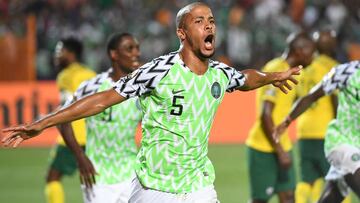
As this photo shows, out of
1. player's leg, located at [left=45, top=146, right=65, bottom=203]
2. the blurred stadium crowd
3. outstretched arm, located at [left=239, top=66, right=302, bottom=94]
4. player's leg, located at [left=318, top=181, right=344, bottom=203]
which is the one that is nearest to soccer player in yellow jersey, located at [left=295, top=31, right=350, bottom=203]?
Result: player's leg, located at [left=318, top=181, right=344, bottom=203]

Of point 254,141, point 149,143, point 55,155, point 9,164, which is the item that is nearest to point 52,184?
point 55,155

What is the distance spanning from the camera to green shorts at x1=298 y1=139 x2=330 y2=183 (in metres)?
11.8

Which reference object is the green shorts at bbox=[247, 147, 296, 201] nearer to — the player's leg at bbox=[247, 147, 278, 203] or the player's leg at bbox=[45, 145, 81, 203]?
the player's leg at bbox=[247, 147, 278, 203]

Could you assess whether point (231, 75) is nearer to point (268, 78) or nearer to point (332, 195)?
point (268, 78)

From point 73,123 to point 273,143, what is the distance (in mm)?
2739

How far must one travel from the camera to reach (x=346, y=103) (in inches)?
365

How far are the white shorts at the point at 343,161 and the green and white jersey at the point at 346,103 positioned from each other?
6 cm

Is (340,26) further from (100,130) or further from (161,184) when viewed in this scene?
(161,184)

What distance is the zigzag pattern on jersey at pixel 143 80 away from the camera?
22.9 ft

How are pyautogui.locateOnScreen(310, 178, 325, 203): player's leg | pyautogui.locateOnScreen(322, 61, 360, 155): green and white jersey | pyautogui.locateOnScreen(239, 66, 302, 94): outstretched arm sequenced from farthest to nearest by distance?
pyautogui.locateOnScreen(310, 178, 325, 203): player's leg < pyautogui.locateOnScreen(322, 61, 360, 155): green and white jersey < pyautogui.locateOnScreen(239, 66, 302, 94): outstretched arm

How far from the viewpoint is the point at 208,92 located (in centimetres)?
717

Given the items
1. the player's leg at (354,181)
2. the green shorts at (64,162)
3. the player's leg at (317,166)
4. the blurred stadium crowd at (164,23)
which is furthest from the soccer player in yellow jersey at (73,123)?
the blurred stadium crowd at (164,23)

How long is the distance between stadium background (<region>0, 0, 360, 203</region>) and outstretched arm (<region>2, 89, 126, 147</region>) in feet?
33.1

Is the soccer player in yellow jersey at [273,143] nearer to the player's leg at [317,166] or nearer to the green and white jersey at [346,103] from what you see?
the green and white jersey at [346,103]
